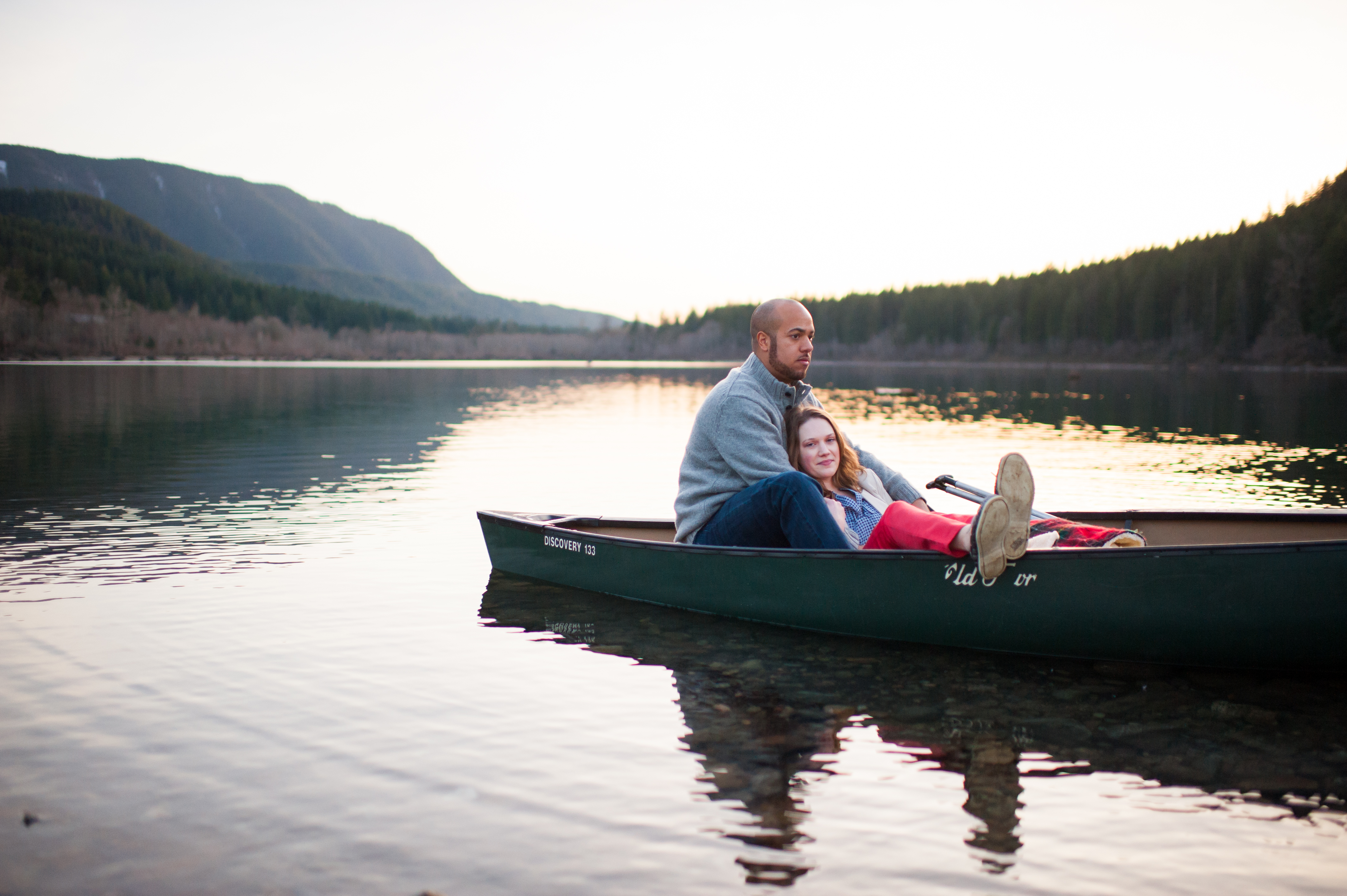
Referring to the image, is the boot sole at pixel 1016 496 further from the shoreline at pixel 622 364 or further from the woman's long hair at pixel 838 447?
the shoreline at pixel 622 364

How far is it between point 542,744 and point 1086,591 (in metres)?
3.03

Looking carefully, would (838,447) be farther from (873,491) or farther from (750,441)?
(750,441)

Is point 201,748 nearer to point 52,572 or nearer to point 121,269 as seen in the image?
point 52,572

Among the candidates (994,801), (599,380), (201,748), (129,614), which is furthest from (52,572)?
(599,380)

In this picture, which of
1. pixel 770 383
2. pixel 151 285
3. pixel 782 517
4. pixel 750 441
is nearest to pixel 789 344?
pixel 770 383

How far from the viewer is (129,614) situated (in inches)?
272

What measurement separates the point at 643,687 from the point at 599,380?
61531mm

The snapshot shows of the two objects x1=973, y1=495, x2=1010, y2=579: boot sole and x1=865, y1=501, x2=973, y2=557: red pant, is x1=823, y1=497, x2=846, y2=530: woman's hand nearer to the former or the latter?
x1=865, y1=501, x2=973, y2=557: red pant

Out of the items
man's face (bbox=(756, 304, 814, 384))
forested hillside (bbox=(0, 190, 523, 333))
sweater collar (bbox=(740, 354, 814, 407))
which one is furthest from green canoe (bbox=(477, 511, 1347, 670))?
forested hillside (bbox=(0, 190, 523, 333))

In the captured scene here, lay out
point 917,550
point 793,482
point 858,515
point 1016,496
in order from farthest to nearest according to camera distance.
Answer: point 858,515 → point 793,482 → point 917,550 → point 1016,496

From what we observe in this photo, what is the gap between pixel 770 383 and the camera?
627 centimetres

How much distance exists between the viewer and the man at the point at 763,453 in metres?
6.00

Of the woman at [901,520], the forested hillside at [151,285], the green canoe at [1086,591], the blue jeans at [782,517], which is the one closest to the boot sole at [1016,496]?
the woman at [901,520]

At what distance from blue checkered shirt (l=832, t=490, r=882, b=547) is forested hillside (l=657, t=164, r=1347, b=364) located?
7703cm
